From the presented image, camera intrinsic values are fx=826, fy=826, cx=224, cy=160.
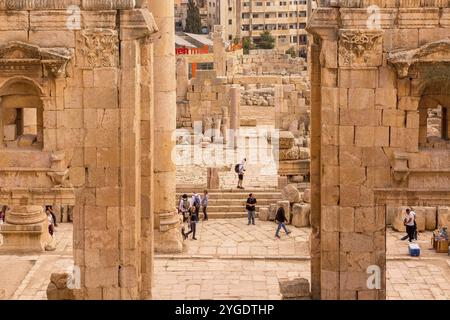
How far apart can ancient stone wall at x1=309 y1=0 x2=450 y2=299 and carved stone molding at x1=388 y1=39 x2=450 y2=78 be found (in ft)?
0.06

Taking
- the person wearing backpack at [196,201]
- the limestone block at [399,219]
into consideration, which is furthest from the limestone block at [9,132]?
the limestone block at [399,219]

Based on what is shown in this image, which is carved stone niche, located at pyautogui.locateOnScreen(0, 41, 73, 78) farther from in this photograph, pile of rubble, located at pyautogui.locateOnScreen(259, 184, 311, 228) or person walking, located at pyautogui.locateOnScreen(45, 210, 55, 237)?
pile of rubble, located at pyautogui.locateOnScreen(259, 184, 311, 228)

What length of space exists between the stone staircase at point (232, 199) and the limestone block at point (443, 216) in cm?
564

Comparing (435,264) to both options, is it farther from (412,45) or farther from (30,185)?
(30,185)

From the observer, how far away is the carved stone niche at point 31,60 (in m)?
16.0

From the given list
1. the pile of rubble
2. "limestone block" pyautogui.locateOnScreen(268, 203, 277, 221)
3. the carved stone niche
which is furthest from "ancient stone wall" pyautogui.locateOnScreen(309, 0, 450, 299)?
"limestone block" pyautogui.locateOnScreen(268, 203, 277, 221)

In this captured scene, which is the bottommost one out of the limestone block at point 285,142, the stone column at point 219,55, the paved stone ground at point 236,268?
the paved stone ground at point 236,268

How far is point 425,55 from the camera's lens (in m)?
15.8

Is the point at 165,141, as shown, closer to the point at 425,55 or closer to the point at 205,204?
the point at 205,204

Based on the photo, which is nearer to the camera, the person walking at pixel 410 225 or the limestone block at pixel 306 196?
the person walking at pixel 410 225

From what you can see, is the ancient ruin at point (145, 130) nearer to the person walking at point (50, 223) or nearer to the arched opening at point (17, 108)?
the arched opening at point (17, 108)

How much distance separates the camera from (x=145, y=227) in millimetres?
17797

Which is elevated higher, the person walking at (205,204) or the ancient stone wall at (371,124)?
the ancient stone wall at (371,124)
